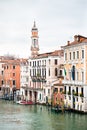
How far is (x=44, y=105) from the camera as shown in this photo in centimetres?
3419

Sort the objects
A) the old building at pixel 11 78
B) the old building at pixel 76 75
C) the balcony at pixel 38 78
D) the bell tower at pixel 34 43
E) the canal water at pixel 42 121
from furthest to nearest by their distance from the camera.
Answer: the old building at pixel 11 78 < the bell tower at pixel 34 43 < the balcony at pixel 38 78 < the old building at pixel 76 75 < the canal water at pixel 42 121

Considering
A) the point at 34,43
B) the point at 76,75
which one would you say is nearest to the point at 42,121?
the point at 76,75

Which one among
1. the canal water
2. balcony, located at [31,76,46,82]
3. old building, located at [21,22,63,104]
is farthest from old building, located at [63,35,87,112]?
balcony, located at [31,76,46,82]

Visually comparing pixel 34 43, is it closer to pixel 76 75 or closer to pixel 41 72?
pixel 41 72

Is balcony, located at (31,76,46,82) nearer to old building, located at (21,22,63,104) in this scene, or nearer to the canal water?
old building, located at (21,22,63,104)

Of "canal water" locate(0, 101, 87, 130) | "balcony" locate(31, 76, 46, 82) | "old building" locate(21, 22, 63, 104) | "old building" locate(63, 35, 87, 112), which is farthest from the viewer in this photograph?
"balcony" locate(31, 76, 46, 82)

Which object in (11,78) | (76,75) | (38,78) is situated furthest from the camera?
(11,78)

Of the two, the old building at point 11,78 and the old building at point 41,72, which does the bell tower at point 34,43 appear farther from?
the old building at point 11,78

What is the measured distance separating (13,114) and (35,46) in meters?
15.4

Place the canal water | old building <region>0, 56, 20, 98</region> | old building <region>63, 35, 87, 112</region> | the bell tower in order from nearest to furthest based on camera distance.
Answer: the canal water, old building <region>63, 35, 87, 112</region>, the bell tower, old building <region>0, 56, 20, 98</region>

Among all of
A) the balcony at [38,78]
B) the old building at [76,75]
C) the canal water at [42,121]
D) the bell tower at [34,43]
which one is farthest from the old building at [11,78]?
the canal water at [42,121]

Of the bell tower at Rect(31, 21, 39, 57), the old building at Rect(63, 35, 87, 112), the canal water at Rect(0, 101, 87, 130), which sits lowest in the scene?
the canal water at Rect(0, 101, 87, 130)

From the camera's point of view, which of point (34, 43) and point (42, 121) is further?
point (34, 43)

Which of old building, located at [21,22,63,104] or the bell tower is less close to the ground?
the bell tower
